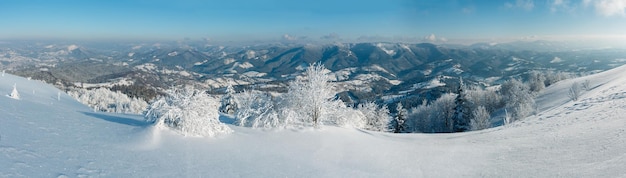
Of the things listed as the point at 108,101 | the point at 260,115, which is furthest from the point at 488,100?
the point at 108,101

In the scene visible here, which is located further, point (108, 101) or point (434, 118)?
point (108, 101)

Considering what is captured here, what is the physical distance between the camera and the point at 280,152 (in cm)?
1941

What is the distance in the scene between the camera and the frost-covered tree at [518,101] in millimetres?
64500

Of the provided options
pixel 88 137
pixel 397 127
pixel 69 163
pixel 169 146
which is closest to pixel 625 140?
pixel 169 146

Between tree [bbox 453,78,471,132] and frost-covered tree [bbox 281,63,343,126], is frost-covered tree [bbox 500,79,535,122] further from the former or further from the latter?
frost-covered tree [bbox 281,63,343,126]

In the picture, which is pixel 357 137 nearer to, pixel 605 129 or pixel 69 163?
pixel 605 129

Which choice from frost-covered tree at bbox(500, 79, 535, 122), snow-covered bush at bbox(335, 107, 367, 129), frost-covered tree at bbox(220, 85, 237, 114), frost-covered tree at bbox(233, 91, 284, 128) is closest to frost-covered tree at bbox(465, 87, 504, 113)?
frost-covered tree at bbox(500, 79, 535, 122)

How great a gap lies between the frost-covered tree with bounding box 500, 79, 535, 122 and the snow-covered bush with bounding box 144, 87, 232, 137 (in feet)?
202

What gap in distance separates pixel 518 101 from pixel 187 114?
7802cm

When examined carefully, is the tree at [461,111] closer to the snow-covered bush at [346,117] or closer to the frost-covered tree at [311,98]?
the snow-covered bush at [346,117]

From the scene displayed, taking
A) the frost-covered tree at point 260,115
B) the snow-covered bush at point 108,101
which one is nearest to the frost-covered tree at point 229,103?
the frost-covered tree at point 260,115

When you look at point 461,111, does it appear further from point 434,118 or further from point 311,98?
point 311,98

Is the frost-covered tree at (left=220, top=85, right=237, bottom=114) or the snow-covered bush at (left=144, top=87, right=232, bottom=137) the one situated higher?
the snow-covered bush at (left=144, top=87, right=232, bottom=137)

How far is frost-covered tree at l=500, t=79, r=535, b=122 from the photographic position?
6450 centimetres
